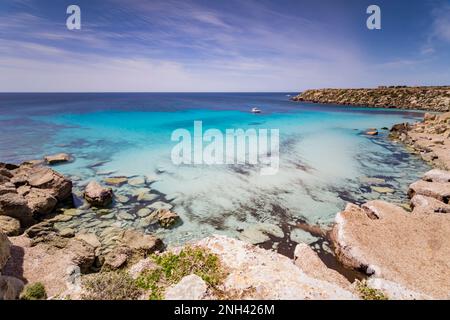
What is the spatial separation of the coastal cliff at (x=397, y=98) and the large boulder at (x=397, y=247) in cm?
9016

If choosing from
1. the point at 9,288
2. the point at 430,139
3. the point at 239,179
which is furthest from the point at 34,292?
the point at 430,139

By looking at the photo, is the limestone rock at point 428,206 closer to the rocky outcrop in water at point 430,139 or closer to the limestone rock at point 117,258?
the rocky outcrop in water at point 430,139

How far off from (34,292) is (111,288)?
10.7 ft

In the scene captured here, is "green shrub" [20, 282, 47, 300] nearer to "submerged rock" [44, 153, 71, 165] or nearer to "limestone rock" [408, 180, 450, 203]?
"limestone rock" [408, 180, 450, 203]

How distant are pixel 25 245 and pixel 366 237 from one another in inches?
596

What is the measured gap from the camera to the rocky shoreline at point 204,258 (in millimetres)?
6574

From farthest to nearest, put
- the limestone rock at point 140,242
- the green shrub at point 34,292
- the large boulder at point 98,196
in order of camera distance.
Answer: the large boulder at point 98,196 < the limestone rock at point 140,242 < the green shrub at point 34,292

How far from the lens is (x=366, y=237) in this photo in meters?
11.1

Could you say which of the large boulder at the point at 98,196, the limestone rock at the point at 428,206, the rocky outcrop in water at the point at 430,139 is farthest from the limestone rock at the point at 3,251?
the rocky outcrop in water at the point at 430,139

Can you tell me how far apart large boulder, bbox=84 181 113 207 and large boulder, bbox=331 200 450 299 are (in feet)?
46.0

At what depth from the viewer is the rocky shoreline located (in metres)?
6.57
